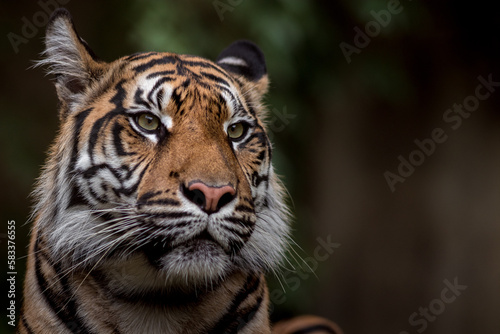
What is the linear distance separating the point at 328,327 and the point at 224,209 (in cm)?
176

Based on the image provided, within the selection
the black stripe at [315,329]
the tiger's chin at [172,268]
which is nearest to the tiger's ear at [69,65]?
the tiger's chin at [172,268]

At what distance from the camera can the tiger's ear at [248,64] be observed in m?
2.21

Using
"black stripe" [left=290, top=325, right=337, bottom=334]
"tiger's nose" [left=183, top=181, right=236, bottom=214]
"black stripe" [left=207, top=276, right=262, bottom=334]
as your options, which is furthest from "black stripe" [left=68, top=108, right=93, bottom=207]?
"black stripe" [left=290, top=325, right=337, bottom=334]

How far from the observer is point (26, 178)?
11.8 feet

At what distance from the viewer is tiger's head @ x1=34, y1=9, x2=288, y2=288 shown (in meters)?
1.58

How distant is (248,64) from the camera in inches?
88.7

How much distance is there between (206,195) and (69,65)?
27.1 inches

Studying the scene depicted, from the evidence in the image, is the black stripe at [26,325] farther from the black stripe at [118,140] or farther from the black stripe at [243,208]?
the black stripe at [243,208]

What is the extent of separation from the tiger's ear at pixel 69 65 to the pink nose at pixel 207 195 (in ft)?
1.82

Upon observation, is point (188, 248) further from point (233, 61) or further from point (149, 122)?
point (233, 61)

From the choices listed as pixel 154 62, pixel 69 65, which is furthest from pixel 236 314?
pixel 69 65

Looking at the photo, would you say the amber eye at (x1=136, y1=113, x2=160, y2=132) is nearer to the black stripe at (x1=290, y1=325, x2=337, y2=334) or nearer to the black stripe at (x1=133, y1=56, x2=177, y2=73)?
the black stripe at (x1=133, y1=56, x2=177, y2=73)

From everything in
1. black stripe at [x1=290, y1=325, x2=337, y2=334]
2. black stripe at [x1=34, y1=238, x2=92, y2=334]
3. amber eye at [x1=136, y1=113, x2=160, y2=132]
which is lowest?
black stripe at [x1=290, y1=325, x2=337, y2=334]

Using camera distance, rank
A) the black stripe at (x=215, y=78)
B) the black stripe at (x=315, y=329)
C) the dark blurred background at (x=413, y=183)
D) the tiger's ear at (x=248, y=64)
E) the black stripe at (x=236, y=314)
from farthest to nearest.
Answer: the dark blurred background at (x=413, y=183)
the black stripe at (x=315, y=329)
the tiger's ear at (x=248, y=64)
the black stripe at (x=215, y=78)
the black stripe at (x=236, y=314)
